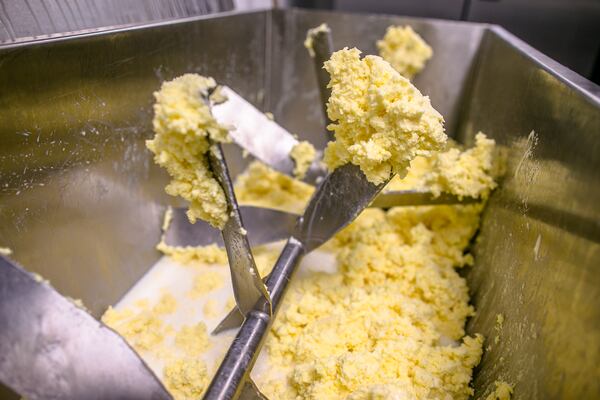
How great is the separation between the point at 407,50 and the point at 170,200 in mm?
788

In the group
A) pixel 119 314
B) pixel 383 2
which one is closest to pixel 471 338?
pixel 119 314

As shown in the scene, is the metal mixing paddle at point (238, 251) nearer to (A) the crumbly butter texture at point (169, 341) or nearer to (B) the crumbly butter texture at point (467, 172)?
(A) the crumbly butter texture at point (169, 341)

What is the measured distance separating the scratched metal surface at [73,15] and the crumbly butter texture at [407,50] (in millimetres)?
579

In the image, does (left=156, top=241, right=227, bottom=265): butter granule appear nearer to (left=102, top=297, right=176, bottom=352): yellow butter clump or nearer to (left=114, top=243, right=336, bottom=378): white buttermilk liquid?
(left=114, top=243, right=336, bottom=378): white buttermilk liquid

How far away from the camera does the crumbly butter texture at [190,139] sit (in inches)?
20.0

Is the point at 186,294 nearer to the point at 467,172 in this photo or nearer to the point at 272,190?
the point at 272,190

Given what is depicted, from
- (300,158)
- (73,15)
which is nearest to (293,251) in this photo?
(300,158)

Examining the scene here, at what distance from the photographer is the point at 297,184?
1223 millimetres

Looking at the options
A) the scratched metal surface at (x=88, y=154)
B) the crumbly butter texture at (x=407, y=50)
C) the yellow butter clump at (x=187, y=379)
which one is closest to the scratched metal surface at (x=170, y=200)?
the scratched metal surface at (x=88, y=154)

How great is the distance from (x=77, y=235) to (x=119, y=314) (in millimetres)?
190

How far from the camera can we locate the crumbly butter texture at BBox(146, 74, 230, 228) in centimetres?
51

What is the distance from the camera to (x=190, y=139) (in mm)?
526

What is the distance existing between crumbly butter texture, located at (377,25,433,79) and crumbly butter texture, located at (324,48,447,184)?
1.88 feet

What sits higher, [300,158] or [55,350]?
[55,350]
